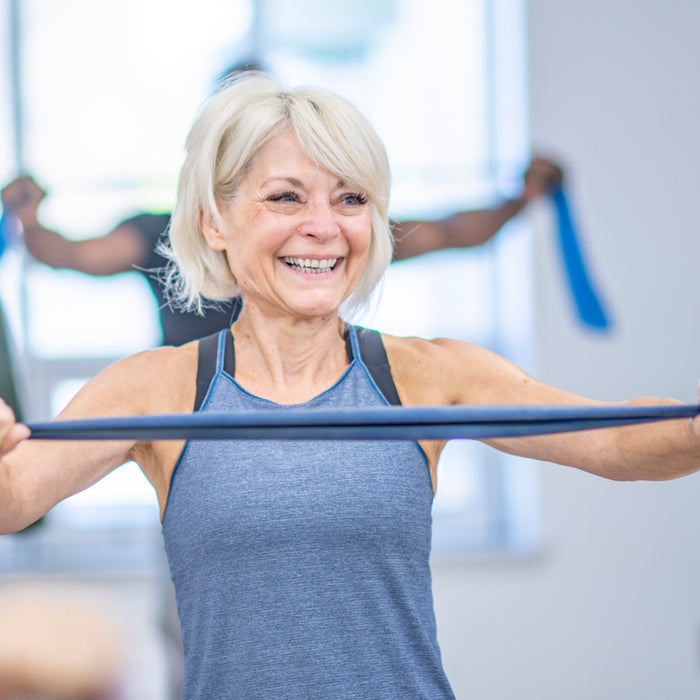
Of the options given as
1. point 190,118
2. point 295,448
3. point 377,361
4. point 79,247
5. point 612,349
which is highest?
point 190,118

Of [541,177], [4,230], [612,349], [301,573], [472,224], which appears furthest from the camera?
[612,349]

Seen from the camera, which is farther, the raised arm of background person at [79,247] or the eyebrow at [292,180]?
the raised arm of background person at [79,247]

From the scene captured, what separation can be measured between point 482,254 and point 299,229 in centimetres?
249

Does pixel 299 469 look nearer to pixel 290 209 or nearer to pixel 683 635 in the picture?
pixel 290 209

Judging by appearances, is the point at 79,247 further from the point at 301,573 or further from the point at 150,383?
the point at 301,573

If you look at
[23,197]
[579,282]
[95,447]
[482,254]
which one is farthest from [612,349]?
[95,447]

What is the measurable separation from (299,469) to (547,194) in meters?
1.59

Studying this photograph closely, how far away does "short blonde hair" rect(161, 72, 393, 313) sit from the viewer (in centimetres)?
118

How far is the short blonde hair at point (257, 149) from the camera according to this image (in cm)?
118

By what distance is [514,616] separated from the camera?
11.1 ft

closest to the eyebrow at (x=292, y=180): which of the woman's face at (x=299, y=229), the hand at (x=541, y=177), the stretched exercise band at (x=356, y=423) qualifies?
the woman's face at (x=299, y=229)

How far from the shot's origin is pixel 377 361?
1.24 metres

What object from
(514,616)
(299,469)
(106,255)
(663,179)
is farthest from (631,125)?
(299,469)

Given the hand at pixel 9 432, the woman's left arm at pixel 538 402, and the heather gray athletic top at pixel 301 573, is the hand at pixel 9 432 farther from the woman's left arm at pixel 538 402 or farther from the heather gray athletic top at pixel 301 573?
the woman's left arm at pixel 538 402
